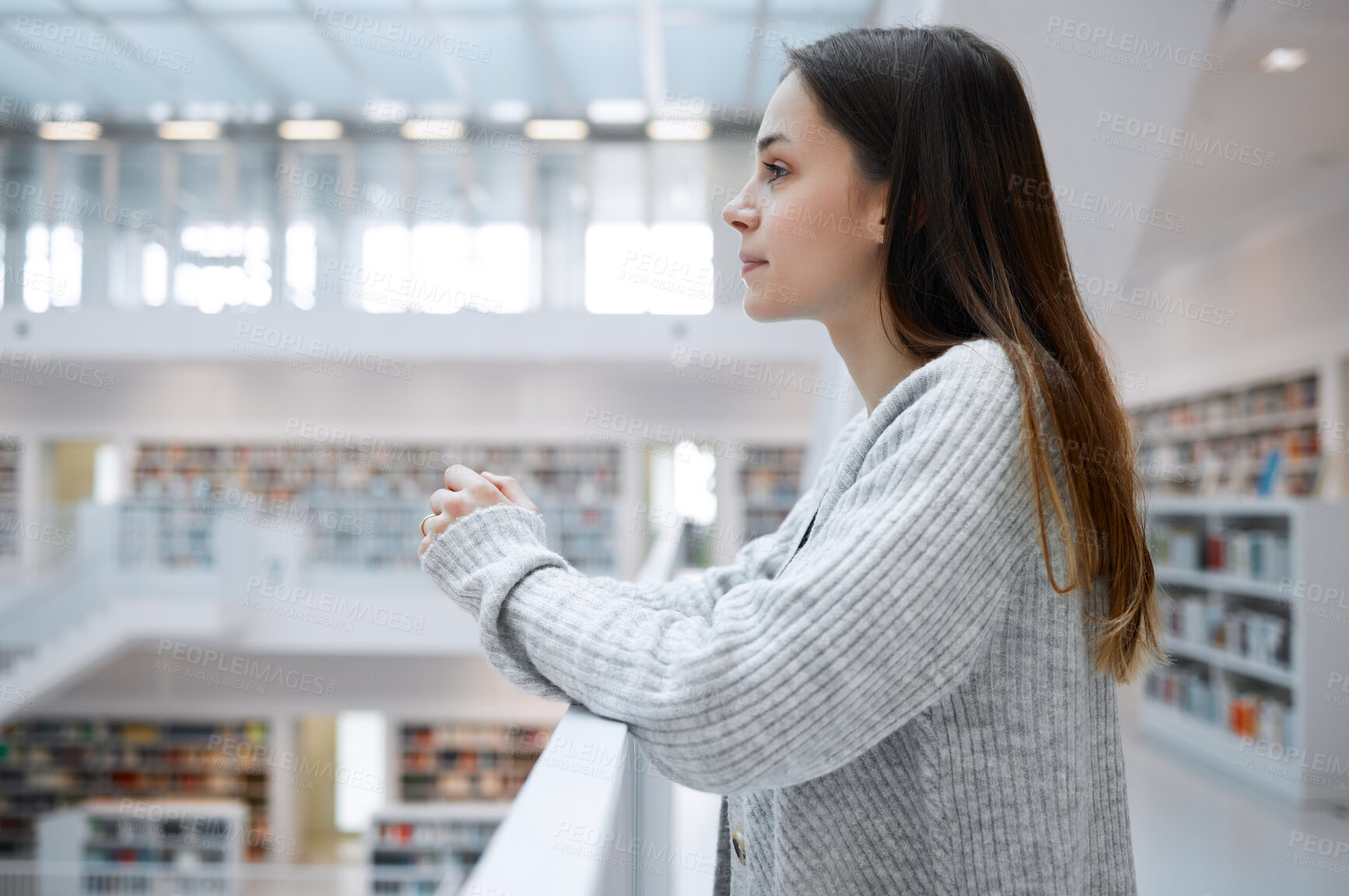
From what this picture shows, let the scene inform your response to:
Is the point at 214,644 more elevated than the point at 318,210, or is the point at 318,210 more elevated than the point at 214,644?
the point at 318,210

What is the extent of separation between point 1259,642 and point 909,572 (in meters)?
4.44

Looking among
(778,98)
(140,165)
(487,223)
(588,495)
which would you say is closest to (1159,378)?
(588,495)

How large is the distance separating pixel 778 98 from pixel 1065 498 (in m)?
0.43

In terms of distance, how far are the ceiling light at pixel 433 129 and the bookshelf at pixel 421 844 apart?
21.7 ft

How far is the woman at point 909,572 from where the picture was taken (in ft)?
1.93

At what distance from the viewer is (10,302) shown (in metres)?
9.39

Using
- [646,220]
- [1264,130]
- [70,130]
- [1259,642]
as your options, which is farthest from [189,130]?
[1259,642]

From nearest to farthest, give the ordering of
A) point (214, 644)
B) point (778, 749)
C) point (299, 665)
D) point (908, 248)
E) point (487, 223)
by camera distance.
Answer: point (778, 749) < point (908, 248) < point (214, 644) < point (299, 665) < point (487, 223)

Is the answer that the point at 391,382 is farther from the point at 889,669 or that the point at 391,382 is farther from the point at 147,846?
the point at 889,669

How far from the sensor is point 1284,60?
3.71 metres

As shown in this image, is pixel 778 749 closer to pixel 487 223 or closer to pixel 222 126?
pixel 487 223

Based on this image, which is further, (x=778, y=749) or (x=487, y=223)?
(x=487, y=223)

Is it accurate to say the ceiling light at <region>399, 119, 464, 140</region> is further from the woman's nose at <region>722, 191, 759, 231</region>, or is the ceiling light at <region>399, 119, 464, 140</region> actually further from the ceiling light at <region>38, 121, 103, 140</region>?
the woman's nose at <region>722, 191, 759, 231</region>

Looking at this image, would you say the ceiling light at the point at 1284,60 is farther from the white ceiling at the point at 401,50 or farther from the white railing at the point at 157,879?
the white railing at the point at 157,879
